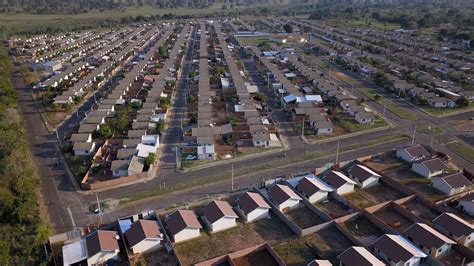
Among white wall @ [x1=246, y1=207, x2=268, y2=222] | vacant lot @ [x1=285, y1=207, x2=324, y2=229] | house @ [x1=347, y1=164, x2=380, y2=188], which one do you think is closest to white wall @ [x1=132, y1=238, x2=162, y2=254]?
white wall @ [x1=246, y1=207, x2=268, y2=222]

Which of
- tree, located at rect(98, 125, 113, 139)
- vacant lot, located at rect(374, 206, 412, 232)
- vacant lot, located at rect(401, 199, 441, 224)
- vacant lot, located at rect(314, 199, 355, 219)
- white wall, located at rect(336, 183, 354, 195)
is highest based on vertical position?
tree, located at rect(98, 125, 113, 139)

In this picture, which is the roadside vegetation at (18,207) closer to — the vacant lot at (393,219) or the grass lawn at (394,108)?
the vacant lot at (393,219)

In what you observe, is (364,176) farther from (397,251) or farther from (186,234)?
(186,234)

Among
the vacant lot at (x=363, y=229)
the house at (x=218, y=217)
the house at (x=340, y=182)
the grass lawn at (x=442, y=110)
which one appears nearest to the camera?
the vacant lot at (x=363, y=229)

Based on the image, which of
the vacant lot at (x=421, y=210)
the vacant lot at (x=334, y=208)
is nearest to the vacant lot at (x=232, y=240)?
the vacant lot at (x=334, y=208)

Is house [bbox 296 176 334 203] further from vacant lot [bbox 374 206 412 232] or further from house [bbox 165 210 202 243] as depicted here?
house [bbox 165 210 202 243]
